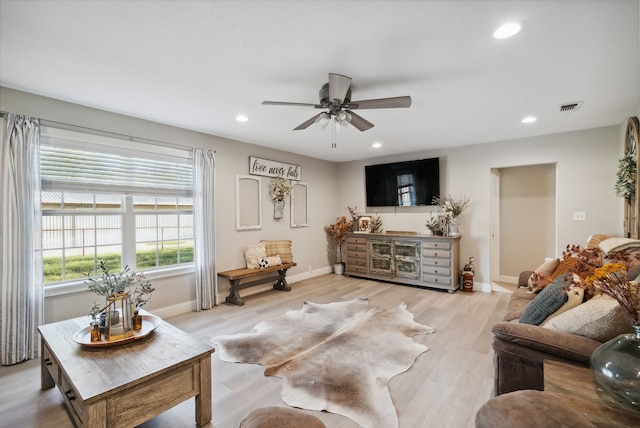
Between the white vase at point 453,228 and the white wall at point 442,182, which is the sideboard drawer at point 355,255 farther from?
the white vase at point 453,228

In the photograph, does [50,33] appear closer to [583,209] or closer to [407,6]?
[407,6]

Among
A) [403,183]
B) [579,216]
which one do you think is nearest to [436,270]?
[403,183]

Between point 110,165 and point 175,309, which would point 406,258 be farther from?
point 110,165

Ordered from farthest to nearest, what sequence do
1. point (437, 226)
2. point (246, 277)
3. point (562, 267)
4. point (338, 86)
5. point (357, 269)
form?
point (357, 269) < point (437, 226) < point (246, 277) < point (562, 267) < point (338, 86)

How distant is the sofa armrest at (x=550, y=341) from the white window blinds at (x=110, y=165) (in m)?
3.98

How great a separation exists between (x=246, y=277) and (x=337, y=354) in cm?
216

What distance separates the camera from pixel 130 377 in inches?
61.7

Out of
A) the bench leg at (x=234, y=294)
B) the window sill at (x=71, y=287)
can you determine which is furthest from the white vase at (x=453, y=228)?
the window sill at (x=71, y=287)

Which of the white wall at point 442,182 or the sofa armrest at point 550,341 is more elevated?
Result: the white wall at point 442,182

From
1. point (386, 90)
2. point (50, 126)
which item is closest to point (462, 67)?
point (386, 90)

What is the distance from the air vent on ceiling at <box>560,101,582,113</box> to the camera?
310 cm

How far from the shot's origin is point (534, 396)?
1131 mm

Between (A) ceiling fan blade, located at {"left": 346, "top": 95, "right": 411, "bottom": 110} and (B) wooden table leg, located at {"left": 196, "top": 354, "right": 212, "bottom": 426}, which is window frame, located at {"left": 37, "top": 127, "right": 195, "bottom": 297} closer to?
(B) wooden table leg, located at {"left": 196, "top": 354, "right": 212, "bottom": 426}

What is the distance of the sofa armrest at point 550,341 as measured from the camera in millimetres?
1491
